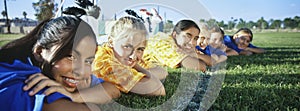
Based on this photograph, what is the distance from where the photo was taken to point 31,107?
0.78 m

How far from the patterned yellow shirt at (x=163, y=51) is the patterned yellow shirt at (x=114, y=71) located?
1.16 ft

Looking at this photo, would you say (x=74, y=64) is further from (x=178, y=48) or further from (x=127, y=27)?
(x=178, y=48)

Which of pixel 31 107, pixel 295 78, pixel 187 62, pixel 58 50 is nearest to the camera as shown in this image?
pixel 31 107

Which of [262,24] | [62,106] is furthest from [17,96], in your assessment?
[262,24]

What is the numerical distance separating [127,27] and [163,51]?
85cm

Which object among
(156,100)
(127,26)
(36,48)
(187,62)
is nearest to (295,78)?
(187,62)

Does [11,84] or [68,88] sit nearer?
[11,84]

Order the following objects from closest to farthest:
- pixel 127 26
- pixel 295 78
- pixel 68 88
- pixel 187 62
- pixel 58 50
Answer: pixel 58 50, pixel 68 88, pixel 127 26, pixel 295 78, pixel 187 62

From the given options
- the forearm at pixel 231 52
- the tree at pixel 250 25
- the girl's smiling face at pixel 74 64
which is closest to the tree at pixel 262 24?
the tree at pixel 250 25

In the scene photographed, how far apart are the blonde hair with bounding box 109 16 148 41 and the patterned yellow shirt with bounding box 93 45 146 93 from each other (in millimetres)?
105

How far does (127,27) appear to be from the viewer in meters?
1.19

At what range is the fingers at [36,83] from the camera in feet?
2.58

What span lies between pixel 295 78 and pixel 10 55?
5.88ft

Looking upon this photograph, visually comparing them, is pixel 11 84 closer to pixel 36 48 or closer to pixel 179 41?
pixel 36 48
